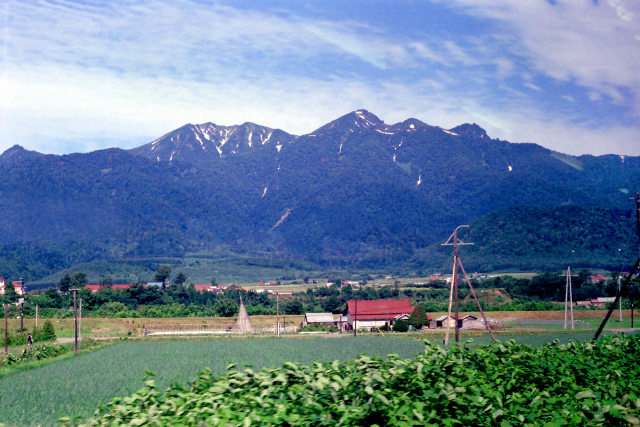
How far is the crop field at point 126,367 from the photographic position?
22.6 meters

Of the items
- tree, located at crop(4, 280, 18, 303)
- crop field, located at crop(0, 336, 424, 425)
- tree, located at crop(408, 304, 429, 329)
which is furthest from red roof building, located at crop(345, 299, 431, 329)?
tree, located at crop(4, 280, 18, 303)

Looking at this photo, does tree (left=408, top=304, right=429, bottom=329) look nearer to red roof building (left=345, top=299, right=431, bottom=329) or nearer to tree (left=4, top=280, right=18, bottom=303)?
red roof building (left=345, top=299, right=431, bottom=329)

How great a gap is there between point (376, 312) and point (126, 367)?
166ft

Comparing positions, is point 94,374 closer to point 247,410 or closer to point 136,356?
point 136,356

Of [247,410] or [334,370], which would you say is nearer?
[247,410]

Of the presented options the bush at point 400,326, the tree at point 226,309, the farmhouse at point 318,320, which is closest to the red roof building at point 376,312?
the farmhouse at point 318,320

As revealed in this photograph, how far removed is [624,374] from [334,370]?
605cm

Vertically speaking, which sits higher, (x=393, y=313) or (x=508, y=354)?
(x=508, y=354)

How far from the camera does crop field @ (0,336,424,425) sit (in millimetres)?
22625

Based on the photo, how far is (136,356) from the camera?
44.8m

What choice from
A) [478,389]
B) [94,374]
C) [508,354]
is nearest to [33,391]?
[94,374]

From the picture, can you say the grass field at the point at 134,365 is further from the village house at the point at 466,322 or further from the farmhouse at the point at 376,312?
the farmhouse at the point at 376,312

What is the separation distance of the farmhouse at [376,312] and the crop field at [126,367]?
24935mm

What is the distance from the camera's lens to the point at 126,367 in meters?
36.9
